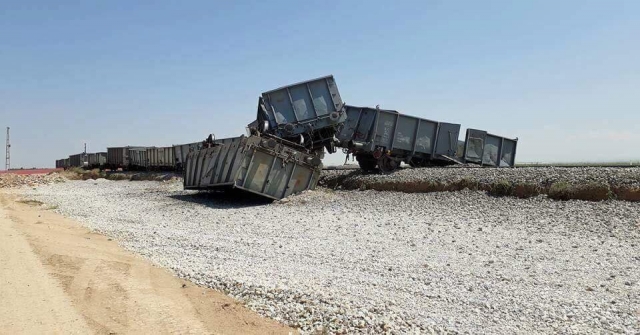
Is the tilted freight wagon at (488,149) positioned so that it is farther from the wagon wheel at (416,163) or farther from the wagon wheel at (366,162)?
the wagon wheel at (366,162)

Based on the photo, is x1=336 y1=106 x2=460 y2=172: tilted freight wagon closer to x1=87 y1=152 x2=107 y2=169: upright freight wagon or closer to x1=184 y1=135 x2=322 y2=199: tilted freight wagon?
x1=184 y1=135 x2=322 y2=199: tilted freight wagon

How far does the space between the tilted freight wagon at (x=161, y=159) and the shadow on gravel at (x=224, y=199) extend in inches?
A: 802

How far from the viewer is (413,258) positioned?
9.37 meters

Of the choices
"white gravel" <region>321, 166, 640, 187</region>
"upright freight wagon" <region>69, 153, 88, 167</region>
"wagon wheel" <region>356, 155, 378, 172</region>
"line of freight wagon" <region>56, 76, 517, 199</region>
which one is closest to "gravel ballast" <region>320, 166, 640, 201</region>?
"white gravel" <region>321, 166, 640, 187</region>

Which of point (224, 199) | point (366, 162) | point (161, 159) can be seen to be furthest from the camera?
point (161, 159)

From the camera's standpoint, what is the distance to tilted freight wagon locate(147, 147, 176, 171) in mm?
41625

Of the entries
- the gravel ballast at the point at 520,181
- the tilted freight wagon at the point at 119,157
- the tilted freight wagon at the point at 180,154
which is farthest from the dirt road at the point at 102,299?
the tilted freight wagon at the point at 119,157

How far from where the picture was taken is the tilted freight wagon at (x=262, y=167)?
17.5m

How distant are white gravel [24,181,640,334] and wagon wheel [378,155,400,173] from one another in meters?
3.71

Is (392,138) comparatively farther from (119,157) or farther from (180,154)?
(119,157)

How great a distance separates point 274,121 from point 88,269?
43.1 ft

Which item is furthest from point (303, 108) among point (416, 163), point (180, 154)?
point (180, 154)

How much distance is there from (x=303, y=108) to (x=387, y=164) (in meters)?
4.55

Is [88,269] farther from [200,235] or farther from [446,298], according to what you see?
[446,298]
